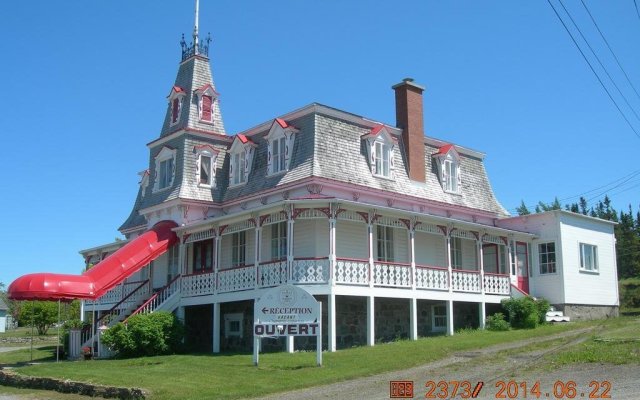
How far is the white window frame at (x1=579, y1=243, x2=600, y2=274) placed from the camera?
103 ft

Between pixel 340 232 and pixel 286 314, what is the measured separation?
21.2 ft

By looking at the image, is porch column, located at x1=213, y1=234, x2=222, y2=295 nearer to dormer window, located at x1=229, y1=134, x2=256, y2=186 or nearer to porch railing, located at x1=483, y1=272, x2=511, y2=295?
dormer window, located at x1=229, y1=134, x2=256, y2=186

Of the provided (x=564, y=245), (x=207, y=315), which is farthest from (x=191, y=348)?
(x=564, y=245)

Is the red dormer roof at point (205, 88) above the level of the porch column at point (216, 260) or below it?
above

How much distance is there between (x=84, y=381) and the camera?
58.6ft

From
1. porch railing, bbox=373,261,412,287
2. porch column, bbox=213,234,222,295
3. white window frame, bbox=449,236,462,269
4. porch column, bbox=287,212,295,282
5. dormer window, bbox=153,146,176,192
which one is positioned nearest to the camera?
porch column, bbox=287,212,295,282

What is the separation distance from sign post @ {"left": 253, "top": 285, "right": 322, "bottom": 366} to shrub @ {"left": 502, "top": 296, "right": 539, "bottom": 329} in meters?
11.3

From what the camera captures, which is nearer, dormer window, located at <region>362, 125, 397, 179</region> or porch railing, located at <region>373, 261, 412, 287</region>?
porch railing, located at <region>373, 261, 412, 287</region>

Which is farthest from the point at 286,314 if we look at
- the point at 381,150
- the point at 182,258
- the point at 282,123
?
the point at 381,150

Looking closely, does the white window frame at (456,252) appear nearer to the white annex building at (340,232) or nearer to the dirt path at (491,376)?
the white annex building at (340,232)

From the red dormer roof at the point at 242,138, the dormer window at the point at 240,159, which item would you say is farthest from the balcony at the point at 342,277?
the red dormer roof at the point at 242,138

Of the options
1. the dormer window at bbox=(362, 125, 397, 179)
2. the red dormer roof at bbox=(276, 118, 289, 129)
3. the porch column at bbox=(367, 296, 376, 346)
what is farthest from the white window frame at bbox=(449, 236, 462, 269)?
the red dormer roof at bbox=(276, 118, 289, 129)

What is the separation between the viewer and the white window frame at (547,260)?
30.5m

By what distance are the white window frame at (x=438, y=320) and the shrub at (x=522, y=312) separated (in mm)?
2511
